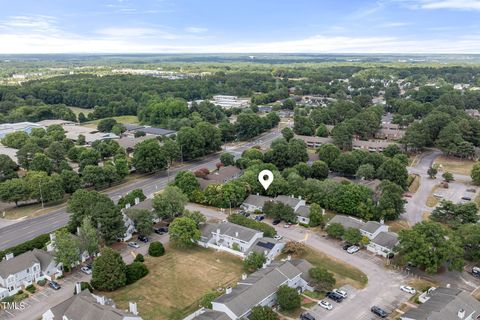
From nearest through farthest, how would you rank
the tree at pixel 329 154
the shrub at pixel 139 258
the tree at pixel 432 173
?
the shrub at pixel 139 258, the tree at pixel 432 173, the tree at pixel 329 154

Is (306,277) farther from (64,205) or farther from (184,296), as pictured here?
(64,205)

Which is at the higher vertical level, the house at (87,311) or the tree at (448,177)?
the house at (87,311)

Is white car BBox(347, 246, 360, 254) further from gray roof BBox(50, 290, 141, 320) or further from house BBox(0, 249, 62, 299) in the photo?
house BBox(0, 249, 62, 299)

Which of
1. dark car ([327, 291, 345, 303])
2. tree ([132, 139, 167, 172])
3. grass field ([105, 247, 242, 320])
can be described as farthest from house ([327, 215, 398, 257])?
tree ([132, 139, 167, 172])

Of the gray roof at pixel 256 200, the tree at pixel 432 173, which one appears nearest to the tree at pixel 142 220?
the gray roof at pixel 256 200

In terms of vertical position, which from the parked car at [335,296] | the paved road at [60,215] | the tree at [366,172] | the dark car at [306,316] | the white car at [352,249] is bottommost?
the paved road at [60,215]

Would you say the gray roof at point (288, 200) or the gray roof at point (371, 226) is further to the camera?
the gray roof at point (288, 200)

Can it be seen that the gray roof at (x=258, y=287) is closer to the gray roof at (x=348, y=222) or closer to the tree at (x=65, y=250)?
the gray roof at (x=348, y=222)
